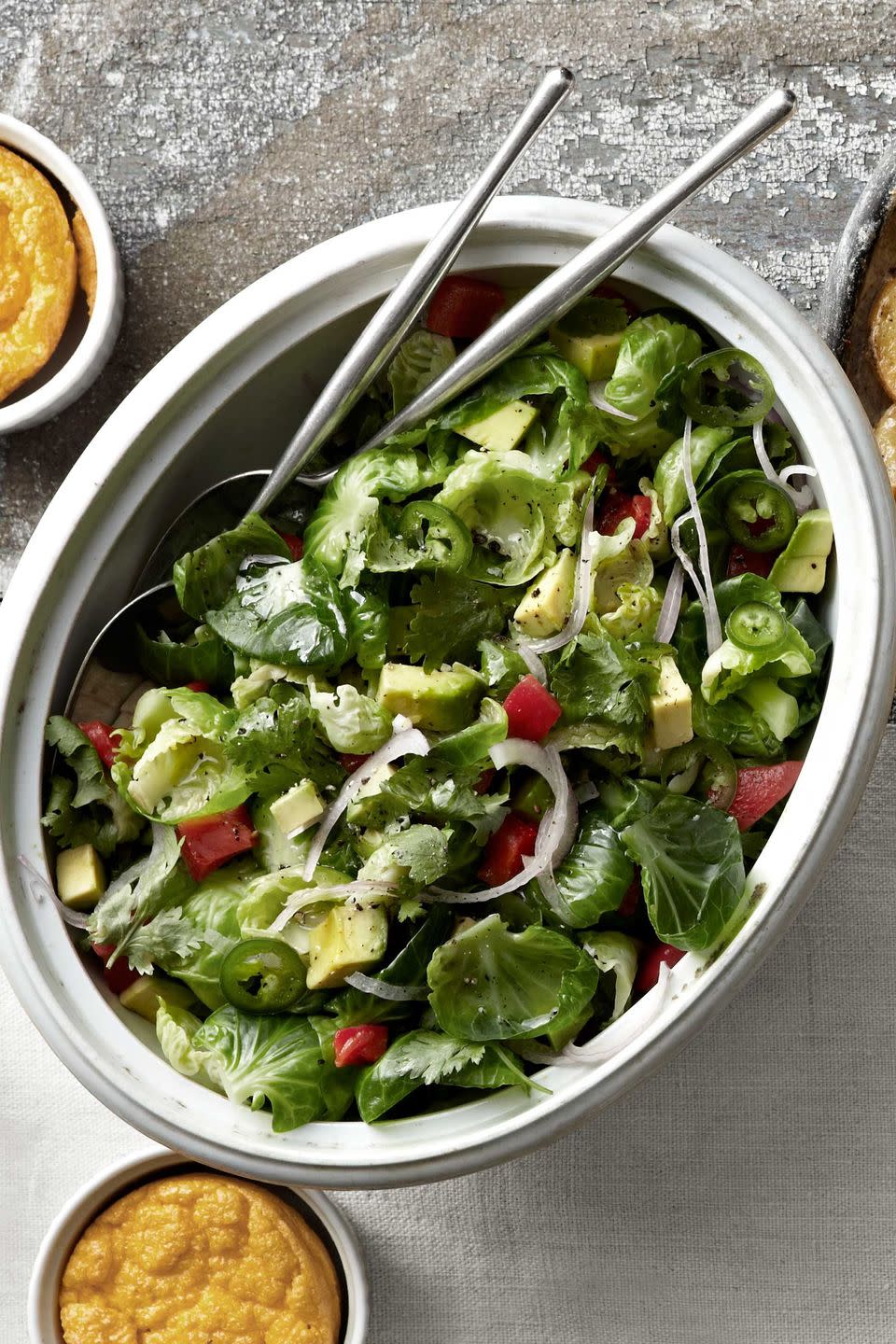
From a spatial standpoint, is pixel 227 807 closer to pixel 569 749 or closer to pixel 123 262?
pixel 569 749

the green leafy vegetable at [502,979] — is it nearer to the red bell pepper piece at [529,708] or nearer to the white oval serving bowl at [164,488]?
the white oval serving bowl at [164,488]

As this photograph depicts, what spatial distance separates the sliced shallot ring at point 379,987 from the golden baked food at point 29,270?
123 cm

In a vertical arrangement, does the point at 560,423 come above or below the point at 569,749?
above

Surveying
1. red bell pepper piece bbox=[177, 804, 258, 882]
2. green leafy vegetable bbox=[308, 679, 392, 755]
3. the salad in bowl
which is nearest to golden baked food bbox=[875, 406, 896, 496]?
the salad in bowl

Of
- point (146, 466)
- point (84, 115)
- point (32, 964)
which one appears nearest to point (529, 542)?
point (146, 466)

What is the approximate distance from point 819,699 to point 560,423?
554 millimetres

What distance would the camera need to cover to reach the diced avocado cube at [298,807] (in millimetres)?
1708

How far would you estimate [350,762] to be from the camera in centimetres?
176

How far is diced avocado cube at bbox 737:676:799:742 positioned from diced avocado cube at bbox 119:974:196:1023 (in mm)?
959

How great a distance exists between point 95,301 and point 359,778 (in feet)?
3.43

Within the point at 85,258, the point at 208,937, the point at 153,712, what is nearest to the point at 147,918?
the point at 208,937

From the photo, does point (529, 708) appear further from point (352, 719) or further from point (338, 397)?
point (338, 397)

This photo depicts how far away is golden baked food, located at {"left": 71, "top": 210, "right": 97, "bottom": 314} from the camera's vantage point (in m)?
2.17

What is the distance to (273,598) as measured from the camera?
1737 mm
